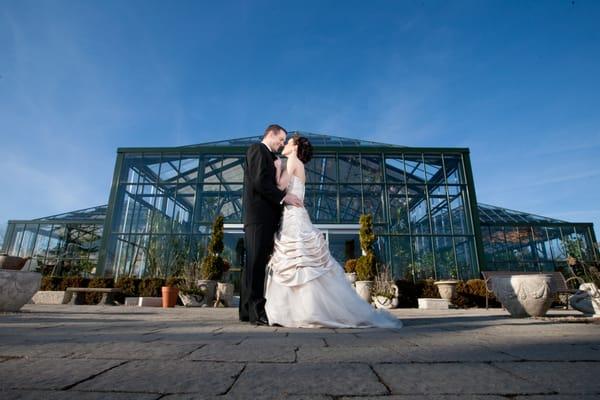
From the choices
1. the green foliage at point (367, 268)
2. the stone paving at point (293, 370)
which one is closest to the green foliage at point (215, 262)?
the green foliage at point (367, 268)

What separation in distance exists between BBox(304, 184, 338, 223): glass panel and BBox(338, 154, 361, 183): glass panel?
782 mm

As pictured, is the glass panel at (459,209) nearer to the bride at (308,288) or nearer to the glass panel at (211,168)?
the glass panel at (211,168)

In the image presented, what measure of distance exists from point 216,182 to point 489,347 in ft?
45.0

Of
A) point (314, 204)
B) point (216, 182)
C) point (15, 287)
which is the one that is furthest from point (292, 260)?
point (216, 182)

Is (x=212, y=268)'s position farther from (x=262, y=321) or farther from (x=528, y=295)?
(x=528, y=295)

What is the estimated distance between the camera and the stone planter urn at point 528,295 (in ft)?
13.8

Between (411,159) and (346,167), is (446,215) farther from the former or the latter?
(346,167)

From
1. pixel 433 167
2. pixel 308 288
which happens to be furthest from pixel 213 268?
pixel 433 167

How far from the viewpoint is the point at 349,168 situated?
→ 14.8m

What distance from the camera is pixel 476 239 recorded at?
12.7m

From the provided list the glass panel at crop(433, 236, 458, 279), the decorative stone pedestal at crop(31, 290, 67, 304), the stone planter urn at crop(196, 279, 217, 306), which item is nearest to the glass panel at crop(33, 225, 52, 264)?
the decorative stone pedestal at crop(31, 290, 67, 304)

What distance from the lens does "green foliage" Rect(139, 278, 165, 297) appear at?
941 centimetres

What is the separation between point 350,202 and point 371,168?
1958mm

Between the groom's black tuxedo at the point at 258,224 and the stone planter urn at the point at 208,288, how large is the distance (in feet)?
18.4
